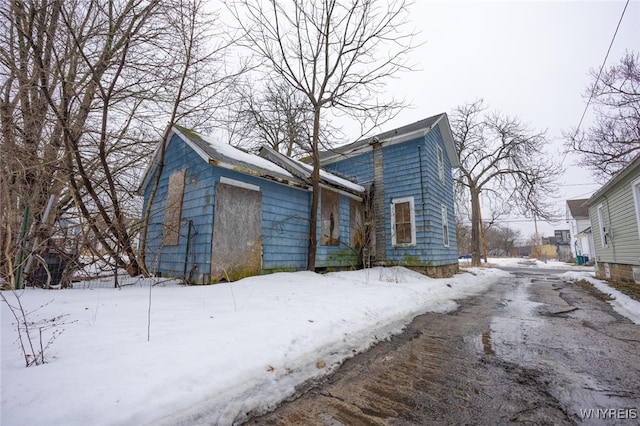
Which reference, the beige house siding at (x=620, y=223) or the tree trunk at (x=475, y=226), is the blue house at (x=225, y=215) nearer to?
the beige house siding at (x=620, y=223)

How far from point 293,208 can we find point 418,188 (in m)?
5.15

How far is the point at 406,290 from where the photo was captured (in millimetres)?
6613

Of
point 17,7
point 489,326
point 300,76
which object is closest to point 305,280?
point 489,326

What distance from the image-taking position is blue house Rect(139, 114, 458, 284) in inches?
262

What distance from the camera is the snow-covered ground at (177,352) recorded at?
1767 millimetres

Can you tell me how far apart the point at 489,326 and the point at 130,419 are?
483 centimetres

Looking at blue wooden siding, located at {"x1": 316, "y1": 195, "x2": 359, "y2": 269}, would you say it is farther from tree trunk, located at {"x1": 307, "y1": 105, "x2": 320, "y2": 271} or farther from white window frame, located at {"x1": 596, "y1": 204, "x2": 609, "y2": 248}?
white window frame, located at {"x1": 596, "y1": 204, "x2": 609, "y2": 248}

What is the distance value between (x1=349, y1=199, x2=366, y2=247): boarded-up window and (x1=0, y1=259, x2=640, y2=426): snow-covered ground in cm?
566

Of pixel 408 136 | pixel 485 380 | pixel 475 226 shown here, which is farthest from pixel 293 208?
pixel 475 226

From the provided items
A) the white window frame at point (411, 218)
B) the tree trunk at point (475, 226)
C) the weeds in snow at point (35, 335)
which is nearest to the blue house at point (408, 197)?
the white window frame at point (411, 218)

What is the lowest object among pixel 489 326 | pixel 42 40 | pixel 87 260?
pixel 489 326

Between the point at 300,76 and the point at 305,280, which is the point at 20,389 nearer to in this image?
the point at 305,280

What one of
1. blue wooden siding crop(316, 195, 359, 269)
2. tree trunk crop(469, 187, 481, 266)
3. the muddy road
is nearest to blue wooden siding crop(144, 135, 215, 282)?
blue wooden siding crop(316, 195, 359, 269)

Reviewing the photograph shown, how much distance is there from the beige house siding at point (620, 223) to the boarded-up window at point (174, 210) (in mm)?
13067
